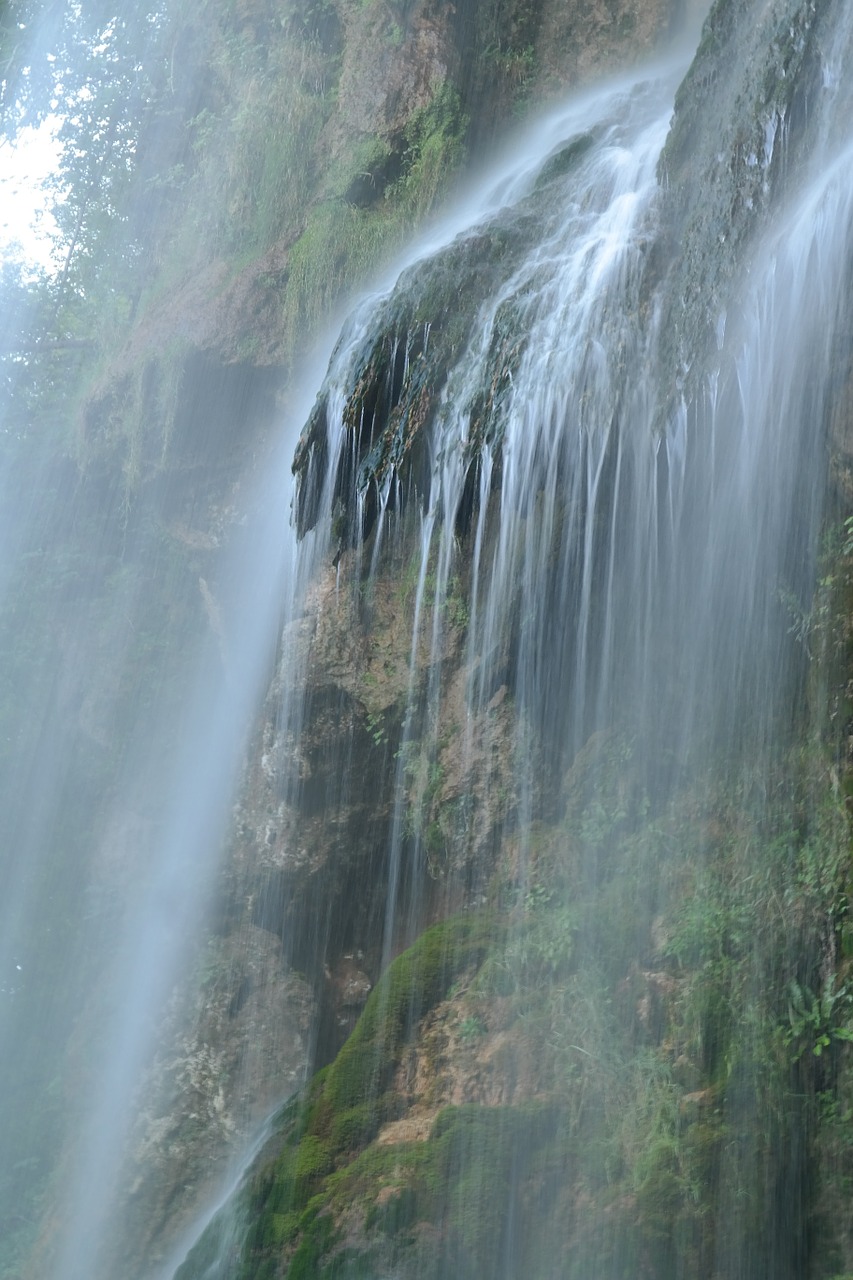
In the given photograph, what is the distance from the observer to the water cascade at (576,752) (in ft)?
18.1

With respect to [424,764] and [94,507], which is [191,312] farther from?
[424,764]

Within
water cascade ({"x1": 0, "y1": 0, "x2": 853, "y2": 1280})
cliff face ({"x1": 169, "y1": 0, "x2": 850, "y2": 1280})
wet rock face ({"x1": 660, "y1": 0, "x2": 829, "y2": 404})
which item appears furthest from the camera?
wet rock face ({"x1": 660, "y1": 0, "x2": 829, "y2": 404})

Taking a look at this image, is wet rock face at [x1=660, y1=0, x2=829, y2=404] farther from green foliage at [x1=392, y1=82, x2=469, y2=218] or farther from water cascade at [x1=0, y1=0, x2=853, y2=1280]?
green foliage at [x1=392, y1=82, x2=469, y2=218]

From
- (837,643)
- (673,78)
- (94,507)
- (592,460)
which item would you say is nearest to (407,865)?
(592,460)

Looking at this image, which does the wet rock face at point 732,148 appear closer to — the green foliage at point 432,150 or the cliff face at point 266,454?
the cliff face at point 266,454

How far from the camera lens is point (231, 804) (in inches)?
409

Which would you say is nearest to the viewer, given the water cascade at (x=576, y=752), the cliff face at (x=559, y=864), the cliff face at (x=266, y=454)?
the cliff face at (x=559, y=864)

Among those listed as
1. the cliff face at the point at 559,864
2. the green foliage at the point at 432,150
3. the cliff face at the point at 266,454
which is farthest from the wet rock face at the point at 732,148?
the green foliage at the point at 432,150

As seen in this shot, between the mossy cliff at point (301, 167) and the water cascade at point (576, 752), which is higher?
the mossy cliff at point (301, 167)

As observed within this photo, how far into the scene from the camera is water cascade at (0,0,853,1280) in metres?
5.51

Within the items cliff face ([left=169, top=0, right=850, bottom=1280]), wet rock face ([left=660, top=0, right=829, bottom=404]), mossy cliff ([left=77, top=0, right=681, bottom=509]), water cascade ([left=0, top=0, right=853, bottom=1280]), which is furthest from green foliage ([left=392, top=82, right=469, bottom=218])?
wet rock face ([left=660, top=0, right=829, bottom=404])

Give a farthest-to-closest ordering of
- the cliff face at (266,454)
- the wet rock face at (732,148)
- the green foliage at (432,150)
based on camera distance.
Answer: the green foliage at (432,150) < the cliff face at (266,454) < the wet rock face at (732,148)

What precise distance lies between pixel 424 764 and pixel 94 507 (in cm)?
821

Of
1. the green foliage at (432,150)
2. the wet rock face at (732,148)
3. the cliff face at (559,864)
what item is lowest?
the cliff face at (559,864)
